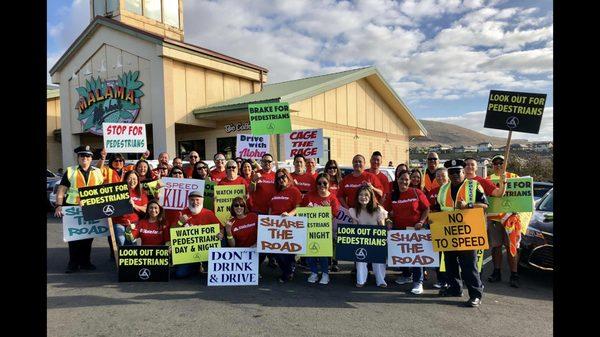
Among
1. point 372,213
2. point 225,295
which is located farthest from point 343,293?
point 225,295

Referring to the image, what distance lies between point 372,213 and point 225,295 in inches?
95.5

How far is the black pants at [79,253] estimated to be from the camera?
6.59 metres

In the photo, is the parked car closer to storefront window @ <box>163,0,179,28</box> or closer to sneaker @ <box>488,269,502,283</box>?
sneaker @ <box>488,269,502,283</box>

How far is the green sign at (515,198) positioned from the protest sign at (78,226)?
20.8 ft

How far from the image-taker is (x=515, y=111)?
5.81 m

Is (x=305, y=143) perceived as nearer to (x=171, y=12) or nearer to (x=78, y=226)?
(x=78, y=226)

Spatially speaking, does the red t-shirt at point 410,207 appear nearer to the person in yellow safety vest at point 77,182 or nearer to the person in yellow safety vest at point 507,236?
the person in yellow safety vest at point 507,236

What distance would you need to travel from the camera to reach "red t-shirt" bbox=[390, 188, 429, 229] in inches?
228

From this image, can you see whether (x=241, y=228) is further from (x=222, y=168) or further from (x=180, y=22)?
(x=180, y=22)

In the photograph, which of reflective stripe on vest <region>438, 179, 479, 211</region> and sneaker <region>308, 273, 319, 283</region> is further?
sneaker <region>308, 273, 319, 283</region>

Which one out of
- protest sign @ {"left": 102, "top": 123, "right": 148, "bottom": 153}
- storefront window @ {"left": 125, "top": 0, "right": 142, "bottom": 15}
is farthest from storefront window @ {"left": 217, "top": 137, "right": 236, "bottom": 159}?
protest sign @ {"left": 102, "top": 123, "right": 148, "bottom": 153}

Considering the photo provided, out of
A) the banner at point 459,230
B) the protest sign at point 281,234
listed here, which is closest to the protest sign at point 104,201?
the protest sign at point 281,234

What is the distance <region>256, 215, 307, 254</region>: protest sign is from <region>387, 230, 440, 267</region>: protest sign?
131 cm

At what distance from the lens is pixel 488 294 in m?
5.52
